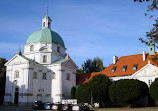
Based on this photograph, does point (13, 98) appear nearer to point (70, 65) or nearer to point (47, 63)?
point (47, 63)

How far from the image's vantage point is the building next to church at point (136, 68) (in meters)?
38.4

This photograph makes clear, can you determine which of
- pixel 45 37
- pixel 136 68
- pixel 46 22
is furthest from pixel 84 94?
pixel 46 22

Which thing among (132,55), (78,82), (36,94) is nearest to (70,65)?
(78,82)

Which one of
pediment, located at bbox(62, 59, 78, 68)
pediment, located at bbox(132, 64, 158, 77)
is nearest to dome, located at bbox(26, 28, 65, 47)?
pediment, located at bbox(62, 59, 78, 68)

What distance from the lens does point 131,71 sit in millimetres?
43281

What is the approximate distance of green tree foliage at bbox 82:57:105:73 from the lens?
70537mm

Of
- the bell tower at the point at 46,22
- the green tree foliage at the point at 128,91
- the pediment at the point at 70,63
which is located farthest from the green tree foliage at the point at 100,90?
the bell tower at the point at 46,22

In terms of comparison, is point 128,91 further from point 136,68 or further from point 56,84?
point 56,84

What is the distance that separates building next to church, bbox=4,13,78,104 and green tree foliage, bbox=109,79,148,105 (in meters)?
16.6

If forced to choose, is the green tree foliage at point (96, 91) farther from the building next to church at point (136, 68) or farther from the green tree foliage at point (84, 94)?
the building next to church at point (136, 68)

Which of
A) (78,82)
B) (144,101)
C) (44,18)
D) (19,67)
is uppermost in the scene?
(44,18)

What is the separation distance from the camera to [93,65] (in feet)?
234

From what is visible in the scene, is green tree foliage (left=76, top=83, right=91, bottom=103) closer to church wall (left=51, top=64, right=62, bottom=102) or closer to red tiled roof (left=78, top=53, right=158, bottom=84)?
church wall (left=51, top=64, right=62, bottom=102)

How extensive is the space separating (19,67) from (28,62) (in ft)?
11.0
